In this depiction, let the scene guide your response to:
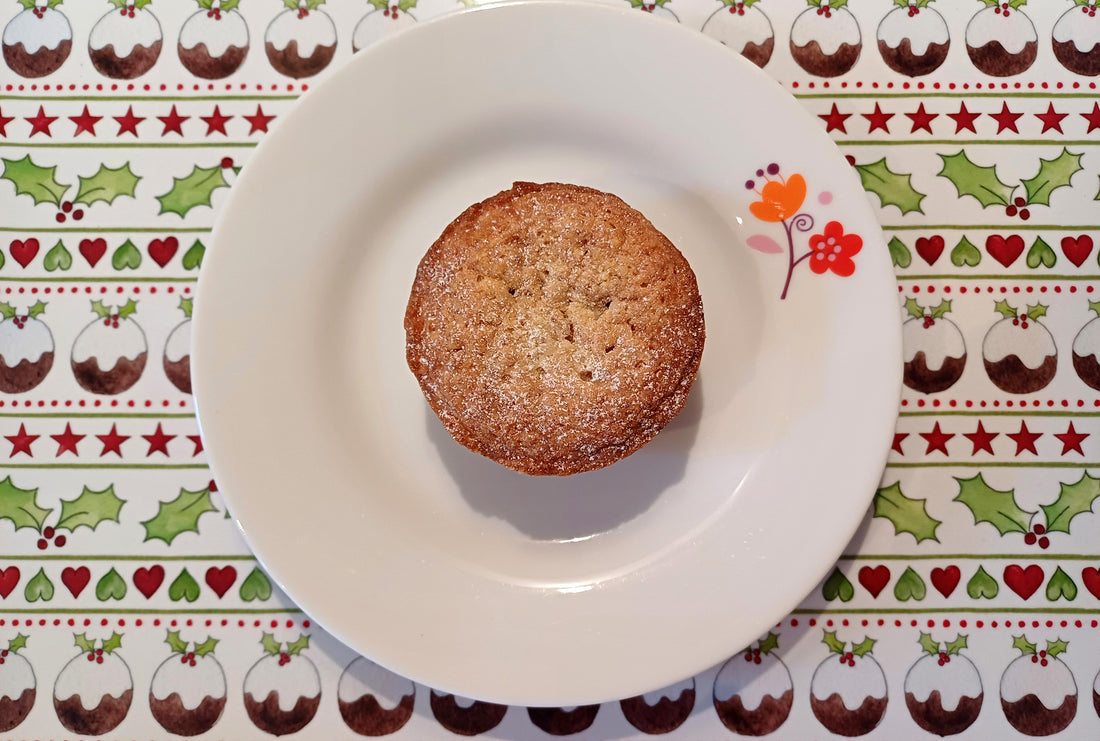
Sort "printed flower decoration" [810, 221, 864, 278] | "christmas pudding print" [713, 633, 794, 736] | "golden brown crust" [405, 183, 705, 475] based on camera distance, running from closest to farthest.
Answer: "golden brown crust" [405, 183, 705, 475], "printed flower decoration" [810, 221, 864, 278], "christmas pudding print" [713, 633, 794, 736]

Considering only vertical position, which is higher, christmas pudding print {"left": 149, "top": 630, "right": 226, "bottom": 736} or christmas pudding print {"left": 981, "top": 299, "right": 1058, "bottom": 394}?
christmas pudding print {"left": 981, "top": 299, "right": 1058, "bottom": 394}

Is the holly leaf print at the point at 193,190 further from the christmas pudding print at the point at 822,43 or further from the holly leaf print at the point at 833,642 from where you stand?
the holly leaf print at the point at 833,642

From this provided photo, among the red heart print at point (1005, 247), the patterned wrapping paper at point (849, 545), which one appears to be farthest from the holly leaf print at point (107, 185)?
the red heart print at point (1005, 247)

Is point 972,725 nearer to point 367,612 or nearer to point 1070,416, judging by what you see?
point 1070,416

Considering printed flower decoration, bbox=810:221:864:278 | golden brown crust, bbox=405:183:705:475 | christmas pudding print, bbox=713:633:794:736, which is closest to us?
golden brown crust, bbox=405:183:705:475

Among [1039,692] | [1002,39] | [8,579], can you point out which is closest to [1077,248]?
[1002,39]

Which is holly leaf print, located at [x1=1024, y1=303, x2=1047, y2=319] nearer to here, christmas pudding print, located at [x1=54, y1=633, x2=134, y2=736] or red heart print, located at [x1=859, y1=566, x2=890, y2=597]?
red heart print, located at [x1=859, y1=566, x2=890, y2=597]

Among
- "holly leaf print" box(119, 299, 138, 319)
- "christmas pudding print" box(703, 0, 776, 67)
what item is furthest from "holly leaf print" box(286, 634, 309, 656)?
"christmas pudding print" box(703, 0, 776, 67)
